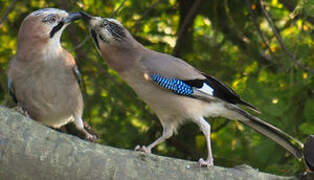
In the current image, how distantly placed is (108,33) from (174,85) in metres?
0.77

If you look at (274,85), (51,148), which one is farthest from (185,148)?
(51,148)

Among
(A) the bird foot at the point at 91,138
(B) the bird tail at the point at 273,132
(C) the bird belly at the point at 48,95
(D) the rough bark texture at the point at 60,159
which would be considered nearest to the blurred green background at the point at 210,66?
(B) the bird tail at the point at 273,132

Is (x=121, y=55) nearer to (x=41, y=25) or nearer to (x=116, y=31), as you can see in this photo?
(x=116, y=31)

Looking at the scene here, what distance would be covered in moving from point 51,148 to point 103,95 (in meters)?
3.02

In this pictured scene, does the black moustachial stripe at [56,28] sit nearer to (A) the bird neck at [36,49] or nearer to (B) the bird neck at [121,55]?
(A) the bird neck at [36,49]

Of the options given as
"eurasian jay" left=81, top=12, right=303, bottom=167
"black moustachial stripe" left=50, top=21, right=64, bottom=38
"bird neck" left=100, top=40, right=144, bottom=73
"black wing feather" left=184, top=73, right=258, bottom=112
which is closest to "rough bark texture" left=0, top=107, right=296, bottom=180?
"eurasian jay" left=81, top=12, right=303, bottom=167

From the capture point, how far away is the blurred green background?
554 centimetres

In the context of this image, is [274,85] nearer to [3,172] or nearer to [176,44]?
[176,44]

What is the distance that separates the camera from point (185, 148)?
6.25m

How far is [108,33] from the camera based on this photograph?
5348 mm

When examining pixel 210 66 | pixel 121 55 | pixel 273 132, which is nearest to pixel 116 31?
pixel 121 55

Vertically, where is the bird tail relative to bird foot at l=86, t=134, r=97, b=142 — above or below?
above

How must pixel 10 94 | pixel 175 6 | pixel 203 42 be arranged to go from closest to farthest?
pixel 10 94, pixel 203 42, pixel 175 6

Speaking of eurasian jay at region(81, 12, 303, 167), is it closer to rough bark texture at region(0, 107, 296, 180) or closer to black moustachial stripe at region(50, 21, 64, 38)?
black moustachial stripe at region(50, 21, 64, 38)
